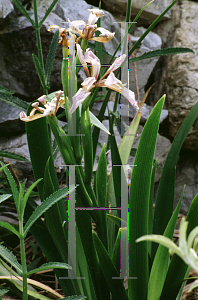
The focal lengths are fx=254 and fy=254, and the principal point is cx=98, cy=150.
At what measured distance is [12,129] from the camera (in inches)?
→ 34.7

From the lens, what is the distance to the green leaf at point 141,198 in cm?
28

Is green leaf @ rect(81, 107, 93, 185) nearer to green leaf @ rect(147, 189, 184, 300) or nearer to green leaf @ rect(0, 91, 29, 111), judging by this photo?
green leaf @ rect(147, 189, 184, 300)

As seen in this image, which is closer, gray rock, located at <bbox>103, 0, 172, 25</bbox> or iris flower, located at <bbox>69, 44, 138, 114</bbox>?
iris flower, located at <bbox>69, 44, 138, 114</bbox>

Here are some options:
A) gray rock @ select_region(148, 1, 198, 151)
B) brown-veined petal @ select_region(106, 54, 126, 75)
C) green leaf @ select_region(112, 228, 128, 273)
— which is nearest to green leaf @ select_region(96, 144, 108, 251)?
green leaf @ select_region(112, 228, 128, 273)

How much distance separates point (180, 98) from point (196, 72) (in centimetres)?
13

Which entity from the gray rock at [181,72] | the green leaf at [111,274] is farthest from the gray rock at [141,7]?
the green leaf at [111,274]

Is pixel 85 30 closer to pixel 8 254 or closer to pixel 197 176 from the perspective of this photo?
pixel 8 254

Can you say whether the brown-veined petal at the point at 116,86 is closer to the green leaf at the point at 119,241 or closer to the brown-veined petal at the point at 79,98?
the brown-veined petal at the point at 79,98

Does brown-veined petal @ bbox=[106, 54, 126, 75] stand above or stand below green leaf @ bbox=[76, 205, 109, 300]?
above

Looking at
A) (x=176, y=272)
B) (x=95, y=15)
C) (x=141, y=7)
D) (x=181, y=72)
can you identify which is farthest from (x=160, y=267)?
(x=141, y=7)

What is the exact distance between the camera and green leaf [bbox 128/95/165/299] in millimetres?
278

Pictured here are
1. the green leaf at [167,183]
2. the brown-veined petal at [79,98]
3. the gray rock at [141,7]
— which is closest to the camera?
the brown-veined petal at [79,98]

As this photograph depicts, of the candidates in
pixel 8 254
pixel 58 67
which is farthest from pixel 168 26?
pixel 8 254

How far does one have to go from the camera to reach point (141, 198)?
282 millimetres
